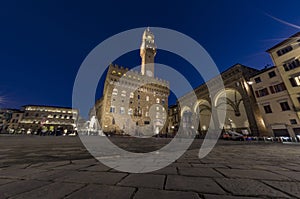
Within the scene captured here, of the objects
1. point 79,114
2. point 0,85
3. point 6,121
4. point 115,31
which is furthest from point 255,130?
point 0,85

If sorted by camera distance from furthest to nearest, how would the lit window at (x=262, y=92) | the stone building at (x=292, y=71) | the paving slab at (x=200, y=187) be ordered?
the lit window at (x=262, y=92) → the stone building at (x=292, y=71) → the paving slab at (x=200, y=187)

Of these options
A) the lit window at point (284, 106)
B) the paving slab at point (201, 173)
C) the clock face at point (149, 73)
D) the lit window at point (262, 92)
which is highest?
the clock face at point (149, 73)

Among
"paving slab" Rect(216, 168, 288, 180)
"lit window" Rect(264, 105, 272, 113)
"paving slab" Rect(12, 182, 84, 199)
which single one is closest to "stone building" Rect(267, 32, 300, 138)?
"lit window" Rect(264, 105, 272, 113)

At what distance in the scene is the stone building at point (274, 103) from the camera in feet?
48.6

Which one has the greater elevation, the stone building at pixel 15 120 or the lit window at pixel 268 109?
the stone building at pixel 15 120

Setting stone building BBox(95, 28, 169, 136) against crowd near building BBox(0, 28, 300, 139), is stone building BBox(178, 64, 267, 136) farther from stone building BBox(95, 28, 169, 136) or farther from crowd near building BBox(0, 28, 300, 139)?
stone building BBox(95, 28, 169, 136)

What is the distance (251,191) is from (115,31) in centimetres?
7395

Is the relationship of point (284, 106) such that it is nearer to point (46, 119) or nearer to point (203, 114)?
point (203, 114)

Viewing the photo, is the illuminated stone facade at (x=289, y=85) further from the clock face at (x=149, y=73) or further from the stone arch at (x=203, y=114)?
the clock face at (x=149, y=73)

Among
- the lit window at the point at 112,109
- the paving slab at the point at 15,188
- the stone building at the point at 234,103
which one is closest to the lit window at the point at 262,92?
the stone building at the point at 234,103

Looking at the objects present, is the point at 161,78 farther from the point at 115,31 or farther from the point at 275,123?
the point at 115,31

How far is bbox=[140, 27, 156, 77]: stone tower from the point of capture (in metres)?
42.2

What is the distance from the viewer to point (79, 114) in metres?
59.8

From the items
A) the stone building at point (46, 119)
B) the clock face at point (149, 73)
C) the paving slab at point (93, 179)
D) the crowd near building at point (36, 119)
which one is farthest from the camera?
the stone building at point (46, 119)
